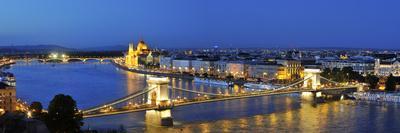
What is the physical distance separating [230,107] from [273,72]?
34.8 ft

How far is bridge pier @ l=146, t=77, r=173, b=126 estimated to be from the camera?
975 centimetres

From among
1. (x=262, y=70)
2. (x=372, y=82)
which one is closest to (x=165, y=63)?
(x=262, y=70)

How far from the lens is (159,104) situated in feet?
32.8

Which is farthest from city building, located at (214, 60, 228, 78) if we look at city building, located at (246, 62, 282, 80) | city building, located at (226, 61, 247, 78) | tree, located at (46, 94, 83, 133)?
tree, located at (46, 94, 83, 133)

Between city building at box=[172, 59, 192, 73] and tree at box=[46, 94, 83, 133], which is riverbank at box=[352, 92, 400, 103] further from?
city building at box=[172, 59, 192, 73]

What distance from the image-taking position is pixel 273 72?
22.2 meters

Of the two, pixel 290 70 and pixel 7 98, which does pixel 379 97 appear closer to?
pixel 7 98

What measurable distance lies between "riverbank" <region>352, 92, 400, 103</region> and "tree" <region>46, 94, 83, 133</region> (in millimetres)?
8272

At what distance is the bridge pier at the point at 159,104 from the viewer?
975 cm

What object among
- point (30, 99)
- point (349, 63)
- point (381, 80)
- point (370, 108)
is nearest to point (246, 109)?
point (370, 108)

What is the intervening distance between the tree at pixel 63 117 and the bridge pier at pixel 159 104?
6.01ft

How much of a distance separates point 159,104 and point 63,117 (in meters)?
2.37

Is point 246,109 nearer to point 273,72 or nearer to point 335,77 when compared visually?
point 335,77

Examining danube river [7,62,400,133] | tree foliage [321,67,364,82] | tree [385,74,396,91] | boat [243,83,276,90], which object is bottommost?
danube river [7,62,400,133]
